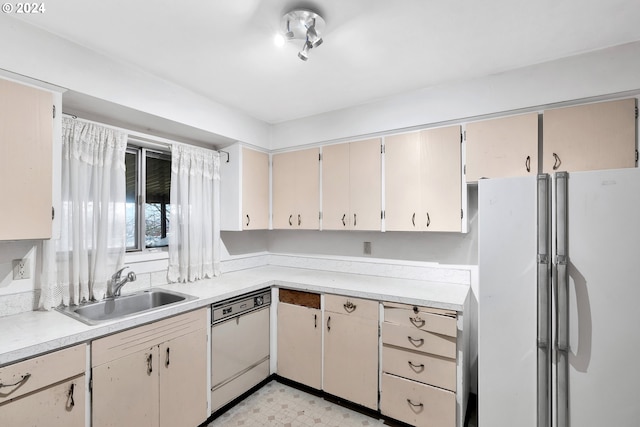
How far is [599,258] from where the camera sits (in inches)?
58.0

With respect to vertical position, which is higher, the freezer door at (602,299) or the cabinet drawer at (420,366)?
the freezer door at (602,299)

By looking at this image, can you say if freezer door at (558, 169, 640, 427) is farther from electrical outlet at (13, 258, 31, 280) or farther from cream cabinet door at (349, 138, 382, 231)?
electrical outlet at (13, 258, 31, 280)

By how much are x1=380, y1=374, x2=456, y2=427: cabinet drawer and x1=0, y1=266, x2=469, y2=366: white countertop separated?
57 centimetres

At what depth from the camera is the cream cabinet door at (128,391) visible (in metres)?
1.56

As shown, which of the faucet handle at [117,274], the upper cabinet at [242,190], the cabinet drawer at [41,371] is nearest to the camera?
the cabinet drawer at [41,371]

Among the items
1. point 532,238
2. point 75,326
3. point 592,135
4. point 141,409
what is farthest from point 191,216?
point 592,135

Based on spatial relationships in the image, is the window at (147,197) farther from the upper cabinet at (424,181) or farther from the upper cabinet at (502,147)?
the upper cabinet at (502,147)

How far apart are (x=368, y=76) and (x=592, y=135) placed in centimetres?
149

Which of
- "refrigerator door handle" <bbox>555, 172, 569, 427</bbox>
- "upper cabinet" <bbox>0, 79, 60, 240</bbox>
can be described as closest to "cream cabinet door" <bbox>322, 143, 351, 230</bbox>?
"refrigerator door handle" <bbox>555, 172, 569, 427</bbox>

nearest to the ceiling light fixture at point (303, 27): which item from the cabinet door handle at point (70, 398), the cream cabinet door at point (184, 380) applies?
the cream cabinet door at point (184, 380)

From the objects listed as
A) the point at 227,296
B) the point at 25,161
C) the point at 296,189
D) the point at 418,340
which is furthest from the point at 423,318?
the point at 25,161

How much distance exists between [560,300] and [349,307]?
1.32 metres

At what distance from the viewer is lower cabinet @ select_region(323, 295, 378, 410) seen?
223cm

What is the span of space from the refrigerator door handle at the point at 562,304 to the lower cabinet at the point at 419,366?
0.54 meters
